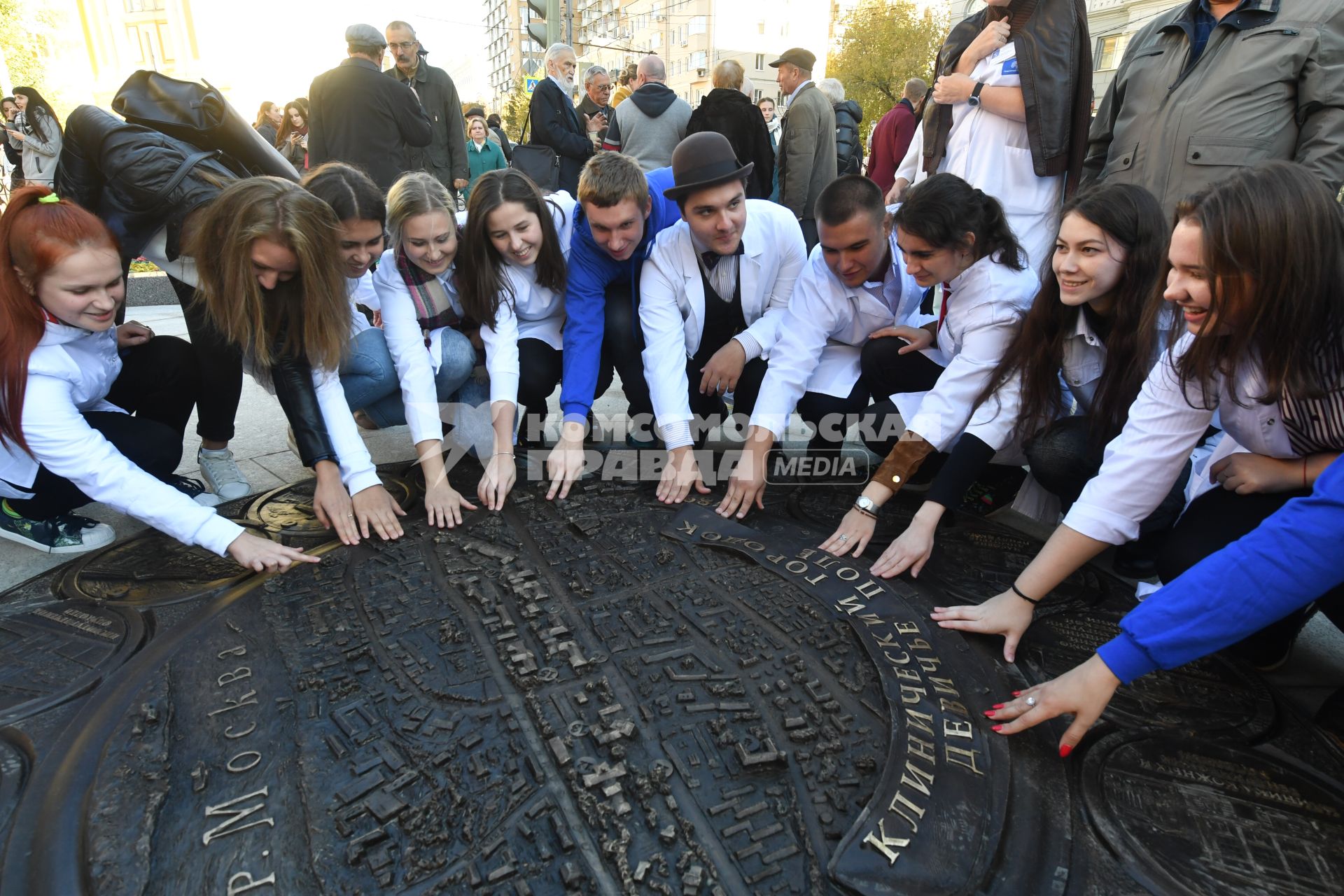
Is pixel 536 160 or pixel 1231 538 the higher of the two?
pixel 536 160

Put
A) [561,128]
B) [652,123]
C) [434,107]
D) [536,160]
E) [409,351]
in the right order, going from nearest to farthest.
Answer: [409,351] → [652,123] → [434,107] → [561,128] → [536,160]

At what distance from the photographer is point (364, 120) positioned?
4.92m

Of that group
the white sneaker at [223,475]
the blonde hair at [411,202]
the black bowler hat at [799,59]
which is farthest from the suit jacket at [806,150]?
the white sneaker at [223,475]

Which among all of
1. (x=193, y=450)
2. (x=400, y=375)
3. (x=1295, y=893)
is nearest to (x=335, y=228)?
(x=400, y=375)

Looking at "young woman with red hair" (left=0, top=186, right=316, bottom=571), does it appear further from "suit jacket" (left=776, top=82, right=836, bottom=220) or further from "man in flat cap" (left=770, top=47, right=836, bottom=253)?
"suit jacket" (left=776, top=82, right=836, bottom=220)

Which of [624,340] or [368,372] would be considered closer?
[368,372]

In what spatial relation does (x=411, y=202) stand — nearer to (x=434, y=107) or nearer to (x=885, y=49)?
(x=434, y=107)

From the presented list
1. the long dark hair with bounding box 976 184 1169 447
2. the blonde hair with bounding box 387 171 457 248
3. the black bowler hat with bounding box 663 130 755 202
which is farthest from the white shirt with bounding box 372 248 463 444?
the long dark hair with bounding box 976 184 1169 447

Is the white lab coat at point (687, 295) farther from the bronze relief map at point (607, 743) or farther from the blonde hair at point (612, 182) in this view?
the bronze relief map at point (607, 743)

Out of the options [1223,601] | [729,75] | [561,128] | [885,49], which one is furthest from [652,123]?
[885,49]

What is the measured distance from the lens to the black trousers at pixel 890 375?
326 cm

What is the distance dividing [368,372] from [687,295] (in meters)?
1.55

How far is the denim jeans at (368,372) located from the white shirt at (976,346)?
2.39 m

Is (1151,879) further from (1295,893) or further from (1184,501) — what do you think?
(1184,501)
